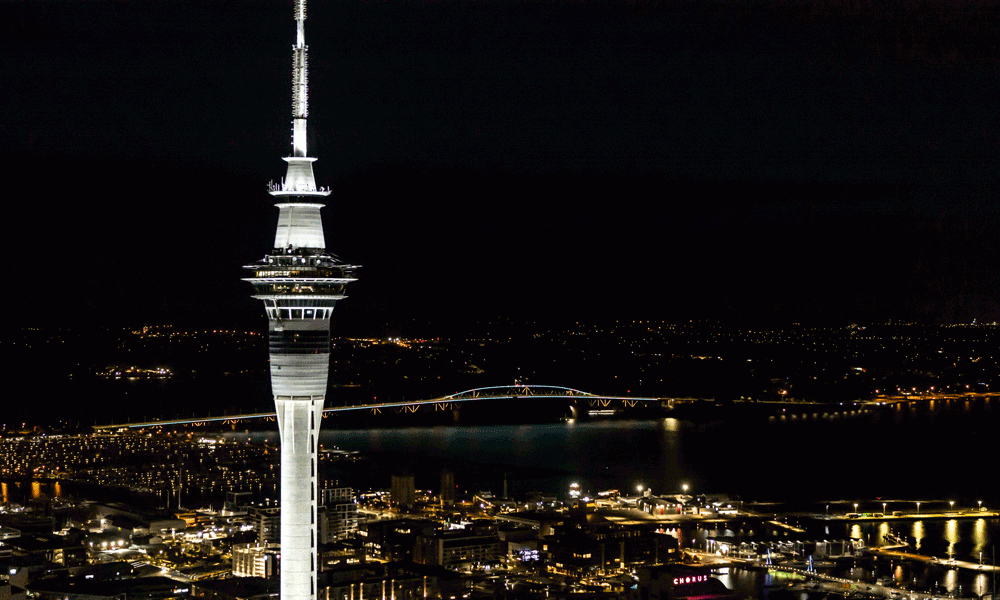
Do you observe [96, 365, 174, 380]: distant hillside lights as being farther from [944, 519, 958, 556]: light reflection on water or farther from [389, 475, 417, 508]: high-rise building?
[944, 519, 958, 556]: light reflection on water

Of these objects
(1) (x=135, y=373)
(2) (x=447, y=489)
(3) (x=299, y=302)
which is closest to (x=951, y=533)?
(2) (x=447, y=489)

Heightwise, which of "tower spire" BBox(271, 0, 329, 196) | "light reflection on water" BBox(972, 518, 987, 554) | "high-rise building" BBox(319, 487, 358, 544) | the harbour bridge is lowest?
"light reflection on water" BBox(972, 518, 987, 554)

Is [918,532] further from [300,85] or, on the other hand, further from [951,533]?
[300,85]

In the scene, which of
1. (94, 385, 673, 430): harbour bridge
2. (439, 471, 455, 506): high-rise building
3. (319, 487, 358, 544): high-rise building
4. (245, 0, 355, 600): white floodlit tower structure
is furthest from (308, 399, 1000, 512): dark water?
(245, 0, 355, 600): white floodlit tower structure

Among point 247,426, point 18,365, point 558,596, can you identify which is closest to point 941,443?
point 247,426

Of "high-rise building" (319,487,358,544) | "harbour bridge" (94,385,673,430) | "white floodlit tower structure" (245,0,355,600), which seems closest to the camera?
"white floodlit tower structure" (245,0,355,600)

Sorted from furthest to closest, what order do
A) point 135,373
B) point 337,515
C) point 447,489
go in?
point 135,373 → point 447,489 → point 337,515
